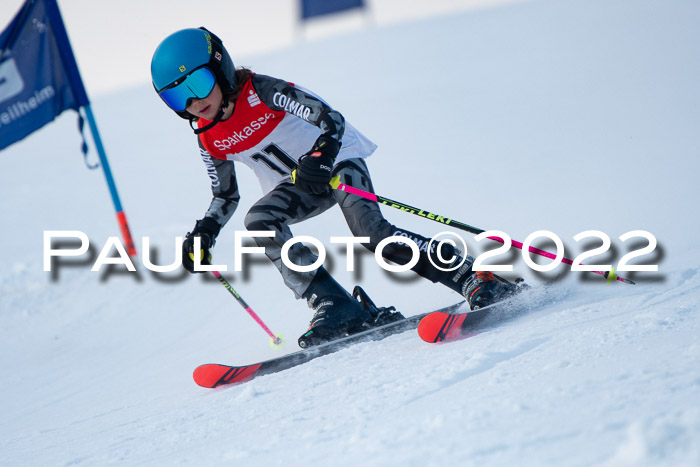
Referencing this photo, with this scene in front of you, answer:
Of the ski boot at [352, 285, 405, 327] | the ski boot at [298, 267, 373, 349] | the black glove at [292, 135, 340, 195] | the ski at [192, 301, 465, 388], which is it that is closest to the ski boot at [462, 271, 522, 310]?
the ski at [192, 301, 465, 388]

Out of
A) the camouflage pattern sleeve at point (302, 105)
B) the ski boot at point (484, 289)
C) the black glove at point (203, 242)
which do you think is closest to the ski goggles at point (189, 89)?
the camouflage pattern sleeve at point (302, 105)

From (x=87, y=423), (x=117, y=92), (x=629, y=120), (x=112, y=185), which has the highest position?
(x=117, y=92)

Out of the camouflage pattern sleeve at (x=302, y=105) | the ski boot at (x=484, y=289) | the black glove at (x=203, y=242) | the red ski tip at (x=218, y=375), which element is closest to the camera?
the red ski tip at (x=218, y=375)

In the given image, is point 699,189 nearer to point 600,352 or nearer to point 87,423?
point 600,352

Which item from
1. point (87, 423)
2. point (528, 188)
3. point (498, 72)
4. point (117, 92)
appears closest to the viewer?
point (87, 423)

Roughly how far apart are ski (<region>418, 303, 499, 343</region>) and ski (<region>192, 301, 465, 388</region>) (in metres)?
0.21

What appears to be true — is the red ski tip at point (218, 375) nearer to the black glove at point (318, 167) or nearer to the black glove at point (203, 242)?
the black glove at point (203, 242)

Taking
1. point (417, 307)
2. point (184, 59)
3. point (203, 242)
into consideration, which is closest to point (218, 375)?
point (203, 242)

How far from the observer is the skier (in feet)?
10.5

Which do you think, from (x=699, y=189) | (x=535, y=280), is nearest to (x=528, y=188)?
(x=699, y=189)

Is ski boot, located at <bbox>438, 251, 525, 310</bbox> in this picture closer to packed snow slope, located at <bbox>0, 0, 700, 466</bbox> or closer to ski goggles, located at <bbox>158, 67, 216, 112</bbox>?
packed snow slope, located at <bbox>0, 0, 700, 466</bbox>

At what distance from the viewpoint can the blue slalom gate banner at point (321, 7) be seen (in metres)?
21.3

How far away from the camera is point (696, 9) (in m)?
16.6

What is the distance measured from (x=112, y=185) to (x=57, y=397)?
2.10 m
